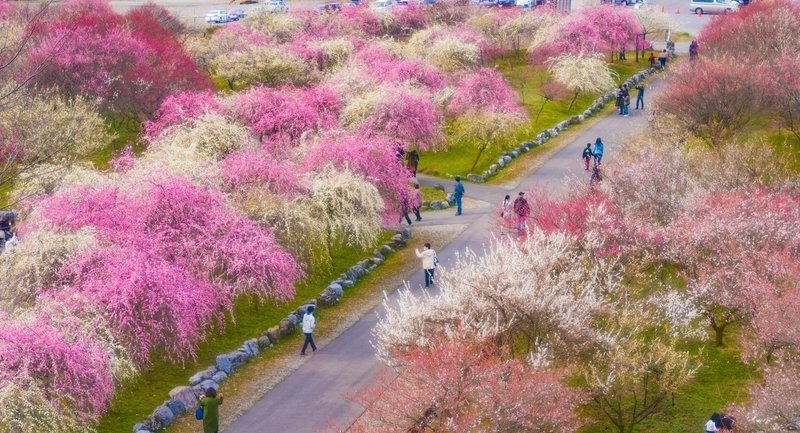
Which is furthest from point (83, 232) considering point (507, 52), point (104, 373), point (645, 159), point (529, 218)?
point (507, 52)

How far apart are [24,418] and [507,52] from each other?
5632cm

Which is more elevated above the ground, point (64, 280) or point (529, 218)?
point (64, 280)

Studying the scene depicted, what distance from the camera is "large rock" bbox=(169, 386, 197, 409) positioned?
23.5 meters

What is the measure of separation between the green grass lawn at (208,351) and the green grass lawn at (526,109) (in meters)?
13.9

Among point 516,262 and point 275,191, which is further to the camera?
point 275,191

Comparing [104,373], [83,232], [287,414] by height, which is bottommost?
[287,414]

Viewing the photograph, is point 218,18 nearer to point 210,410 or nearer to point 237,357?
point 237,357

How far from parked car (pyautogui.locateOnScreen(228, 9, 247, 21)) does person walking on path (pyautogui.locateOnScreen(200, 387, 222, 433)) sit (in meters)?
64.8

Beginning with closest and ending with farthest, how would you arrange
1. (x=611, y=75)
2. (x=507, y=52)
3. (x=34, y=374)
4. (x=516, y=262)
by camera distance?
(x=34, y=374) < (x=516, y=262) < (x=611, y=75) < (x=507, y=52)

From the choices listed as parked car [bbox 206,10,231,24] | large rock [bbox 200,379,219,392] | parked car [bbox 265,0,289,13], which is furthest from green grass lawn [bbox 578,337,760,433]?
parked car [bbox 206,10,231,24]

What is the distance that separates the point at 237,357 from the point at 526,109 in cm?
3433

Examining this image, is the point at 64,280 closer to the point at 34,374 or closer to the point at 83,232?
the point at 83,232

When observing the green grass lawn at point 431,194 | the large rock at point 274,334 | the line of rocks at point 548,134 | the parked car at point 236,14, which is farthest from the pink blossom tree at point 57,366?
the parked car at point 236,14

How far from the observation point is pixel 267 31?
66625mm
